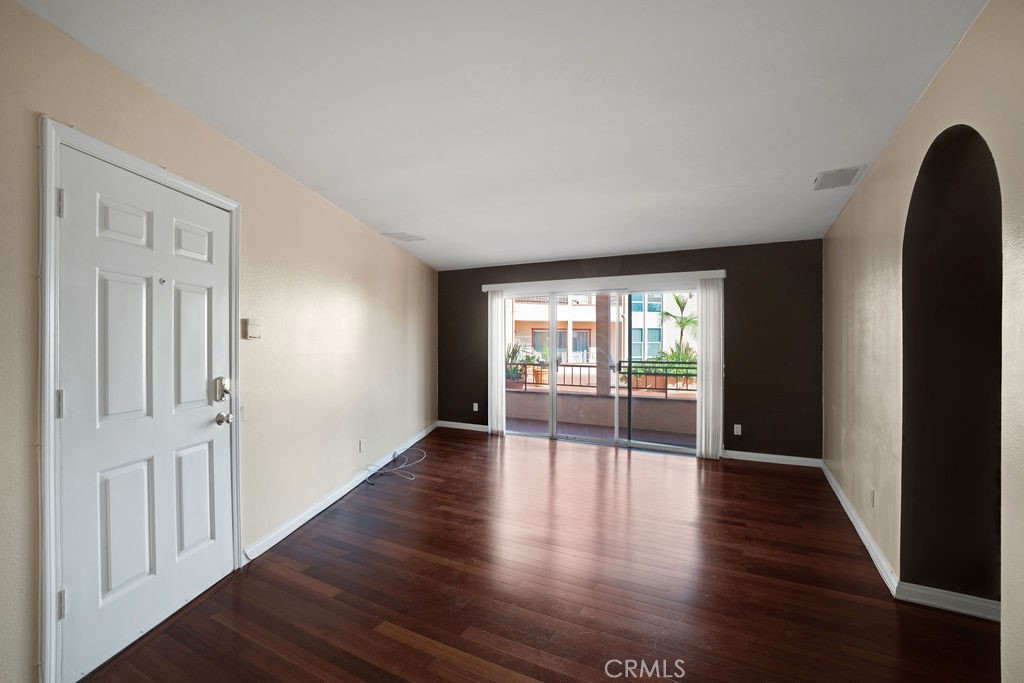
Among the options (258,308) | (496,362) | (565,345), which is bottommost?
(496,362)

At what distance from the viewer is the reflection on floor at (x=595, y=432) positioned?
5.39 metres

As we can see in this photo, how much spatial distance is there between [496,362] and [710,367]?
112 inches

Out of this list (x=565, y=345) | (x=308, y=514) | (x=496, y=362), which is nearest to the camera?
(x=308, y=514)

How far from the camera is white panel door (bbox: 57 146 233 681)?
168 cm

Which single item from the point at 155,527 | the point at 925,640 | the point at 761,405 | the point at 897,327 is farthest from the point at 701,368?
the point at 155,527

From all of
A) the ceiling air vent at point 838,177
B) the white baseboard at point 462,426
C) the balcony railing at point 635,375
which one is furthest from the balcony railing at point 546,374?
the ceiling air vent at point 838,177

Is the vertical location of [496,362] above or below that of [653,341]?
below

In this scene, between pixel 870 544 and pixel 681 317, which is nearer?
pixel 870 544

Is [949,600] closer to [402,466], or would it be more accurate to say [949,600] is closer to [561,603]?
[561,603]

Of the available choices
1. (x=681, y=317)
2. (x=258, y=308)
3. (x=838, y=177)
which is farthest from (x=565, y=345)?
(x=258, y=308)

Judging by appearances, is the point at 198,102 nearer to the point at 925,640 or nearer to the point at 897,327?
the point at 897,327

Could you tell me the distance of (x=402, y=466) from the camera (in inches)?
178

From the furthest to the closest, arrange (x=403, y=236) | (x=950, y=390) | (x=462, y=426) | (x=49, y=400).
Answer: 1. (x=462, y=426)
2. (x=403, y=236)
3. (x=950, y=390)
4. (x=49, y=400)

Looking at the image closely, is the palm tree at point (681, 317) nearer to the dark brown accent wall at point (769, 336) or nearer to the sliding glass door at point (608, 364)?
the sliding glass door at point (608, 364)
